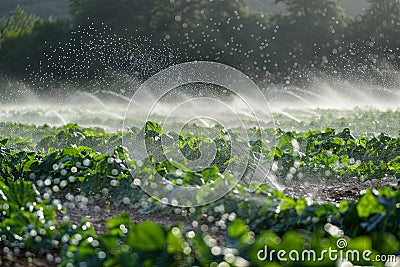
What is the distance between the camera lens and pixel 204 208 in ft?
12.7

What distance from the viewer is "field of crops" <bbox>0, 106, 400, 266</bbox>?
222 cm

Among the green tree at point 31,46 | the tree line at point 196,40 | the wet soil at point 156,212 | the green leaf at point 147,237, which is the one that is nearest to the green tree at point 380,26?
the tree line at point 196,40

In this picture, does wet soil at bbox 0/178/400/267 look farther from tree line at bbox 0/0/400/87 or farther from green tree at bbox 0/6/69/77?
green tree at bbox 0/6/69/77

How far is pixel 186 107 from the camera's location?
2348 cm

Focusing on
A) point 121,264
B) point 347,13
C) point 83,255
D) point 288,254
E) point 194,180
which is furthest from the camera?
point 347,13

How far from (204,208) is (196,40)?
37.8 meters

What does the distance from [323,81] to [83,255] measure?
139 feet

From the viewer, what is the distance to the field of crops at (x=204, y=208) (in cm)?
222

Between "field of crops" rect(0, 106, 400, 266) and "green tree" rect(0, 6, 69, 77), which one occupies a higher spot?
"green tree" rect(0, 6, 69, 77)

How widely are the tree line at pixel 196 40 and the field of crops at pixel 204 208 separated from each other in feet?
113

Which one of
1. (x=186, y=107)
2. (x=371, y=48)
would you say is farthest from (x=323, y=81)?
(x=186, y=107)

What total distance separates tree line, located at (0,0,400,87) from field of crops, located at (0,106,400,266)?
113 feet

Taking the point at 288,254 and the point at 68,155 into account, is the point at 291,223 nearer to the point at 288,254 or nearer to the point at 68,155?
the point at 288,254

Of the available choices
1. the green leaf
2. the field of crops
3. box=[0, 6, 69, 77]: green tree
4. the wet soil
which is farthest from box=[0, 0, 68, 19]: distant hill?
the green leaf
